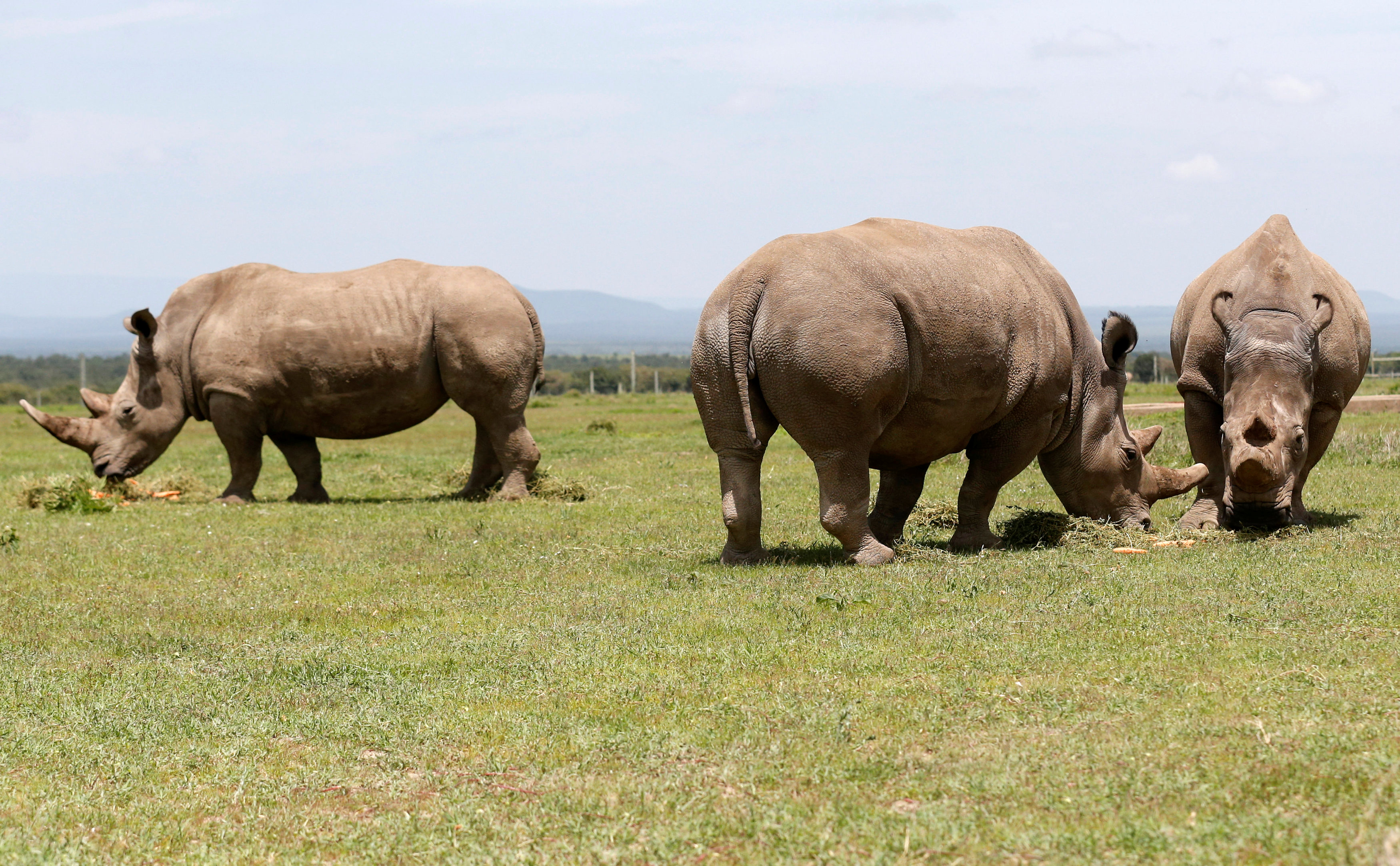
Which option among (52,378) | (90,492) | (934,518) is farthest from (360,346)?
(52,378)

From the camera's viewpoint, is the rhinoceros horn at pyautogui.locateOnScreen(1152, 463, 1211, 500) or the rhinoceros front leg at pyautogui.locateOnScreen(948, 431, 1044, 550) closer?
the rhinoceros front leg at pyautogui.locateOnScreen(948, 431, 1044, 550)

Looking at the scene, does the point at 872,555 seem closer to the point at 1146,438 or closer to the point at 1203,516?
the point at 1146,438

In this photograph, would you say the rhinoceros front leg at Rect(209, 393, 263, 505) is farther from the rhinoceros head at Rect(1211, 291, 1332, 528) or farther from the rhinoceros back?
the rhinoceros head at Rect(1211, 291, 1332, 528)

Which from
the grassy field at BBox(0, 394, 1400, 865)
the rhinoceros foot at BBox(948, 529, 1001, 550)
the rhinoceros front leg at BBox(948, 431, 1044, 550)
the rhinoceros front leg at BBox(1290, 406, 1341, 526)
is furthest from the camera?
the rhinoceros front leg at BBox(1290, 406, 1341, 526)

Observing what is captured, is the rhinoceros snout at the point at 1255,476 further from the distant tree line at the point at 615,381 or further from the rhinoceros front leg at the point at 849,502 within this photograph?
the distant tree line at the point at 615,381

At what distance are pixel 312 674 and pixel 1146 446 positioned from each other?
7.29 meters

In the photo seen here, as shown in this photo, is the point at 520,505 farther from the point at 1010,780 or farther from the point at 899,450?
the point at 1010,780

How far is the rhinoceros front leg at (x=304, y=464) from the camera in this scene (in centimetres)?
1677

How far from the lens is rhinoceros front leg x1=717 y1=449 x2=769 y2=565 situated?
1004 centimetres

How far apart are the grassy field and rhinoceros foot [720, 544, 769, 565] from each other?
15 cm

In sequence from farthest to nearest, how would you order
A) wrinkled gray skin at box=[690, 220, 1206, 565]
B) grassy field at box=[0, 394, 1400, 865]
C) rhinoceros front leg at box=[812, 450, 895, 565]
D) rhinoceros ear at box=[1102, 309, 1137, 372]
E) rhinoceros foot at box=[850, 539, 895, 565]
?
rhinoceros ear at box=[1102, 309, 1137, 372], rhinoceros foot at box=[850, 539, 895, 565], rhinoceros front leg at box=[812, 450, 895, 565], wrinkled gray skin at box=[690, 220, 1206, 565], grassy field at box=[0, 394, 1400, 865]

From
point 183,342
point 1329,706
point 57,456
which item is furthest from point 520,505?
point 57,456

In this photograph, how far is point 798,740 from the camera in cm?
586

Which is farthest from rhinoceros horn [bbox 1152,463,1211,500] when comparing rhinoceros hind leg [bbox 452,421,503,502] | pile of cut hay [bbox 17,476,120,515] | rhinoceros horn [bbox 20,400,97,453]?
rhinoceros horn [bbox 20,400,97,453]
